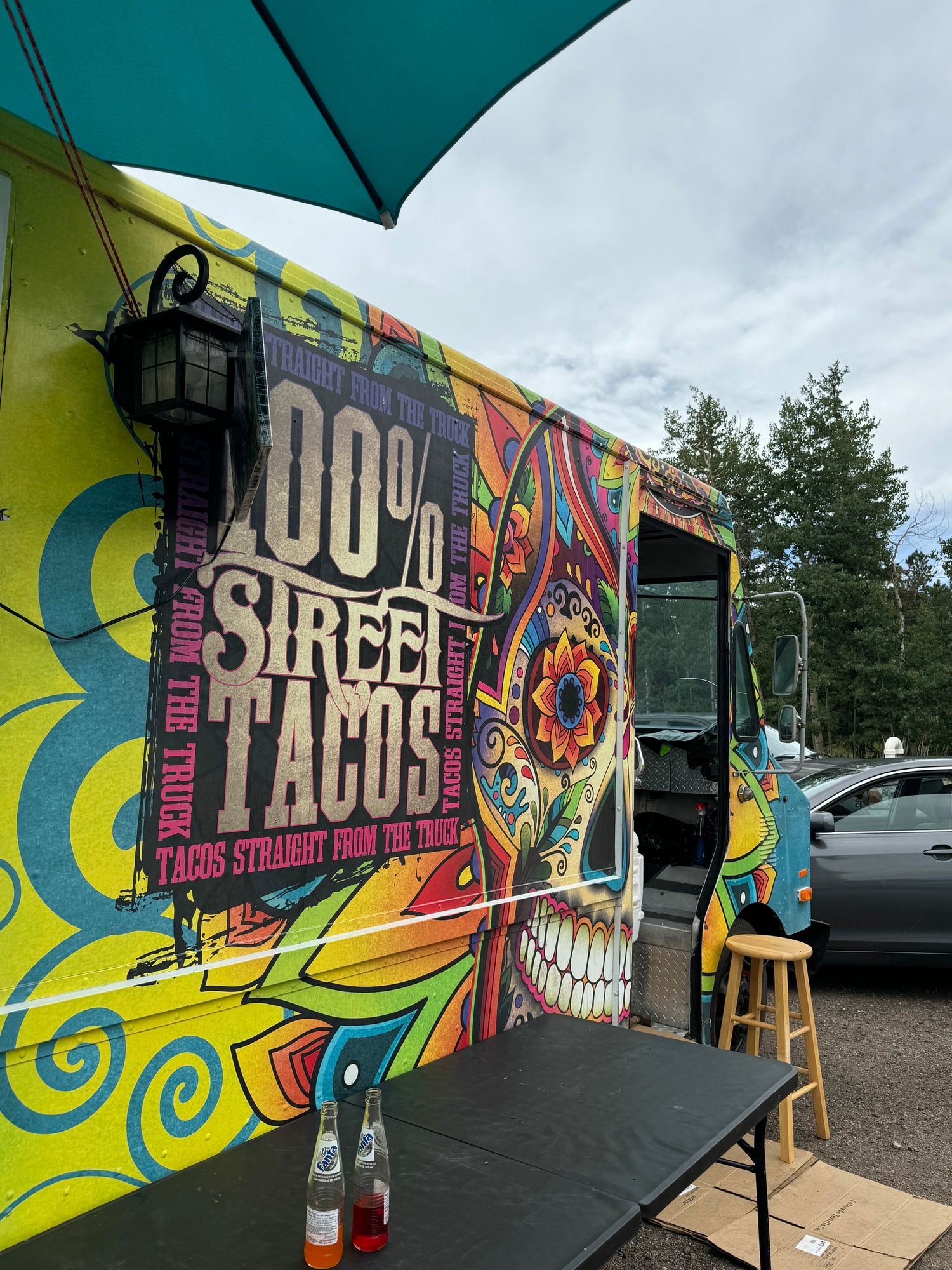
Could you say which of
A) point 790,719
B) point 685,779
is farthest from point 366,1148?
point 790,719

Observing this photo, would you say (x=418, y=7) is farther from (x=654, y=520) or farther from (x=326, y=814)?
(x=654, y=520)

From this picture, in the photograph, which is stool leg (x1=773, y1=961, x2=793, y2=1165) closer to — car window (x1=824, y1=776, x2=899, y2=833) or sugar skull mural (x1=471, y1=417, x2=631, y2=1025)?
sugar skull mural (x1=471, y1=417, x2=631, y2=1025)

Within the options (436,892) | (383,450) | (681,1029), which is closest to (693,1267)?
(681,1029)

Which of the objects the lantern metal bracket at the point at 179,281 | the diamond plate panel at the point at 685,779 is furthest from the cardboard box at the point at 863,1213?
the lantern metal bracket at the point at 179,281

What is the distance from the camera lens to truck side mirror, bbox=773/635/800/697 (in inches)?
168

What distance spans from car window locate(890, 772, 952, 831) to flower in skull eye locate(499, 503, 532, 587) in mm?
4634

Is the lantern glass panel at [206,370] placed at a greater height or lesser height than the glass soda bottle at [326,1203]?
greater

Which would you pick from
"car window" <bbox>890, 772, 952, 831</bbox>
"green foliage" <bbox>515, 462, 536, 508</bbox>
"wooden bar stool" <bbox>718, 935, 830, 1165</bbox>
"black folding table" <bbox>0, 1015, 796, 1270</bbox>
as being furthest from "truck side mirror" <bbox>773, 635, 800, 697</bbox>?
"car window" <bbox>890, 772, 952, 831</bbox>

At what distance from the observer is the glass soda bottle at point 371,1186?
62.7 inches

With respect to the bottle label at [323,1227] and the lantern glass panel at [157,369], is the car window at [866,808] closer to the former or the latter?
the bottle label at [323,1227]

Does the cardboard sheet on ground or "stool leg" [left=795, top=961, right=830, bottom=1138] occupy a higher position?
"stool leg" [left=795, top=961, right=830, bottom=1138]

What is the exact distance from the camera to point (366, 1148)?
1691 millimetres

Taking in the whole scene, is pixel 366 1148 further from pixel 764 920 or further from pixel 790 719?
pixel 790 719

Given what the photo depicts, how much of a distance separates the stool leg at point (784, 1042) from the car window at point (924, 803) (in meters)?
2.94
